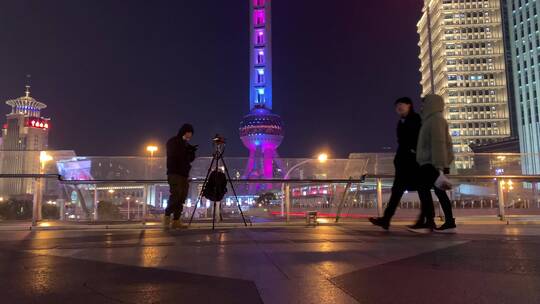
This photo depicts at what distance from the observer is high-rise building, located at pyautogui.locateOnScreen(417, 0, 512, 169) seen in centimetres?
14125

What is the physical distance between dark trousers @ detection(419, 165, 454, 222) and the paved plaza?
1.13 metres

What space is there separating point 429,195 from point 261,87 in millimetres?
144538

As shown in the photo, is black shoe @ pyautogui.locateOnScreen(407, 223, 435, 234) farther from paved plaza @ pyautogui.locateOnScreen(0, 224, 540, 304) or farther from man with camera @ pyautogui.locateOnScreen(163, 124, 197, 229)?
man with camera @ pyautogui.locateOnScreen(163, 124, 197, 229)

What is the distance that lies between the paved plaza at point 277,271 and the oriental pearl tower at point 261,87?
5597 inches

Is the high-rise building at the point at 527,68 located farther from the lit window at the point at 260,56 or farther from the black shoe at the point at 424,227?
the black shoe at the point at 424,227

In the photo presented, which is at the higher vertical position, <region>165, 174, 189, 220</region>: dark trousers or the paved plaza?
<region>165, 174, 189, 220</region>: dark trousers

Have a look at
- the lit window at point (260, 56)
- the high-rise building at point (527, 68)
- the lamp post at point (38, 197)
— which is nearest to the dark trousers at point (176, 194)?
the lamp post at point (38, 197)

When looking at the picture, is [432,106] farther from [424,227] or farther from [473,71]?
[473,71]

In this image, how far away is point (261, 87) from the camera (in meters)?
150

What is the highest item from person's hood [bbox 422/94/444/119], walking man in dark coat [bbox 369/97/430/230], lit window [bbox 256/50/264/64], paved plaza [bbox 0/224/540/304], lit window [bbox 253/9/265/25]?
lit window [bbox 253/9/265/25]

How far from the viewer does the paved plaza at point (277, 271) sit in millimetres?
3188

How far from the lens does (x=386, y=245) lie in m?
5.73

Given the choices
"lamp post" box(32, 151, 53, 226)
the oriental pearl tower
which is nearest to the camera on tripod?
"lamp post" box(32, 151, 53, 226)

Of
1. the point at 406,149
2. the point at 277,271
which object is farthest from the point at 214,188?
the point at 277,271
